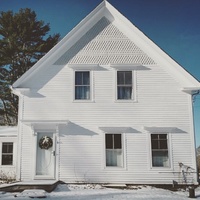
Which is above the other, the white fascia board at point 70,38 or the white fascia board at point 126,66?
the white fascia board at point 70,38

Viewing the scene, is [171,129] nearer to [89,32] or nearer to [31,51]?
[89,32]

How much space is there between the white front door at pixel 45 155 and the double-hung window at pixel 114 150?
251 centimetres

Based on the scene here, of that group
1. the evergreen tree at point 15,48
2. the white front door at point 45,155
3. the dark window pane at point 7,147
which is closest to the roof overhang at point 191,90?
the white front door at point 45,155

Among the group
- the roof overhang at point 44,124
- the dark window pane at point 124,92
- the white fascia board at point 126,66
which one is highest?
the white fascia board at point 126,66

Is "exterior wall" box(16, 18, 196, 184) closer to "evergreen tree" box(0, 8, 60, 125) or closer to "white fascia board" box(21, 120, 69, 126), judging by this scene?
"white fascia board" box(21, 120, 69, 126)

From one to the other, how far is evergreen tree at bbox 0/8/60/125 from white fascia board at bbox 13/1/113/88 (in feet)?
46.4

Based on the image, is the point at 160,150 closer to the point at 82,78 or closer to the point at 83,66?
the point at 82,78

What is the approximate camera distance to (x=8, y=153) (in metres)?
12.8

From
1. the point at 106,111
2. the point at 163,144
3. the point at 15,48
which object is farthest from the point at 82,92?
the point at 15,48

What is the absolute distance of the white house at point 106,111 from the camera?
1121cm

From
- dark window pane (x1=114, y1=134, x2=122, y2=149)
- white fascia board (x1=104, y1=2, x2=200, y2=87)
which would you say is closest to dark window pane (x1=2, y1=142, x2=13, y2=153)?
dark window pane (x1=114, y1=134, x2=122, y2=149)

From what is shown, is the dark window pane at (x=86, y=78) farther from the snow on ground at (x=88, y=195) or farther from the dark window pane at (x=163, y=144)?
the snow on ground at (x=88, y=195)

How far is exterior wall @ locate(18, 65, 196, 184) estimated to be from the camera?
11164 millimetres

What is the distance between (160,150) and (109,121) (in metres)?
2.74
